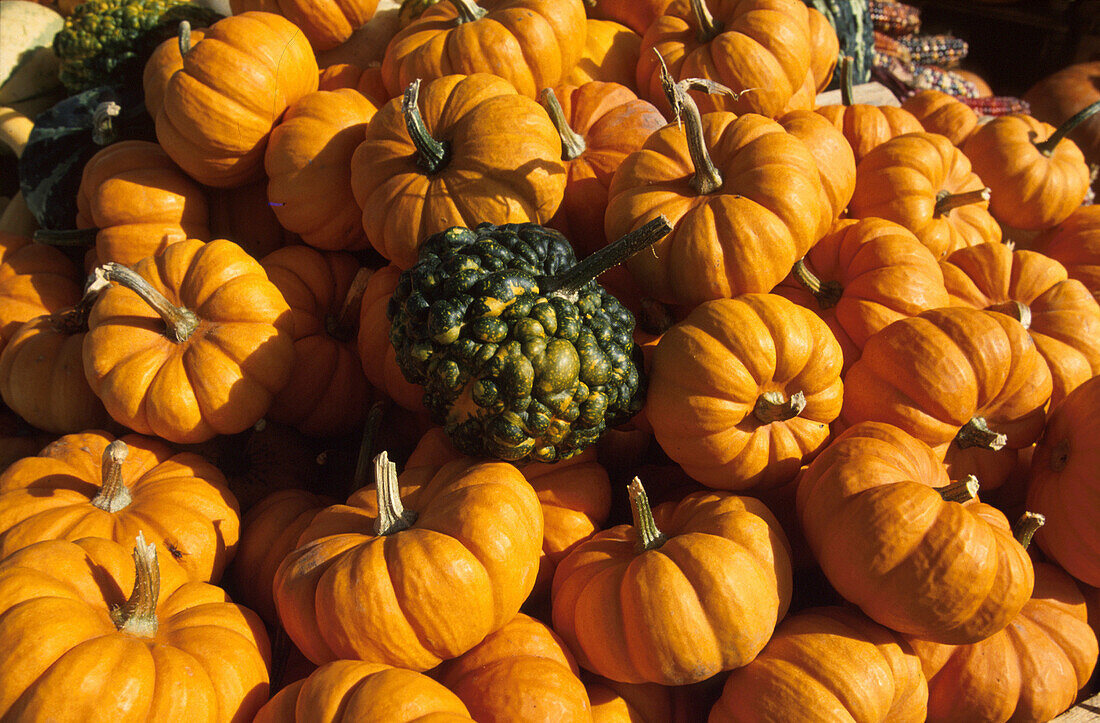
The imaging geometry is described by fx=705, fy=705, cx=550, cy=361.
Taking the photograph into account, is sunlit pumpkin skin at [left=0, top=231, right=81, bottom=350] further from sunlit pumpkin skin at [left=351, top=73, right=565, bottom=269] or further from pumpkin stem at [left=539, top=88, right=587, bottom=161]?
pumpkin stem at [left=539, top=88, right=587, bottom=161]

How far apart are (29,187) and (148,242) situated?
1190 mm

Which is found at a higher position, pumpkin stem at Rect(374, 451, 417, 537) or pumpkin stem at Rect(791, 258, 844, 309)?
pumpkin stem at Rect(791, 258, 844, 309)

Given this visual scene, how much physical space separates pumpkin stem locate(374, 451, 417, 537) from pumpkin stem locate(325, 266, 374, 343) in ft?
3.89

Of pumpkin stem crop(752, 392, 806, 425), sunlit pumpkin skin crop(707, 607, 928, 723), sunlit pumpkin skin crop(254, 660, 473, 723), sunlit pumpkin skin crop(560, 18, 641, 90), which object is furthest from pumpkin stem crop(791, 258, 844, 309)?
sunlit pumpkin skin crop(254, 660, 473, 723)

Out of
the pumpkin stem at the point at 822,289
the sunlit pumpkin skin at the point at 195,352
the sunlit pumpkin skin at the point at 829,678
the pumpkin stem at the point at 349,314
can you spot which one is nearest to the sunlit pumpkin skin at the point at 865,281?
the pumpkin stem at the point at 822,289

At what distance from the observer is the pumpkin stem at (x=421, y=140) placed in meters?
2.43

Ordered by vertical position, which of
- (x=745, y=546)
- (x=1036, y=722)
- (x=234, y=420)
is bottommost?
(x=1036, y=722)

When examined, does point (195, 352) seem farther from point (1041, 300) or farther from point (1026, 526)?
point (1041, 300)

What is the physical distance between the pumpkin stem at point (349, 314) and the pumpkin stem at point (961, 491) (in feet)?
7.32

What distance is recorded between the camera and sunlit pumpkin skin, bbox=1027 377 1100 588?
90.0 inches

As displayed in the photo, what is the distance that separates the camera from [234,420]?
2502 mm

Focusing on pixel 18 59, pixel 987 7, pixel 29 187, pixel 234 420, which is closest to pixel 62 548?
pixel 234 420

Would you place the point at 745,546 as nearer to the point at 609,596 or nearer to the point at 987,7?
the point at 609,596

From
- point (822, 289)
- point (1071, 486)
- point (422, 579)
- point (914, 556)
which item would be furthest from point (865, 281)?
point (422, 579)
